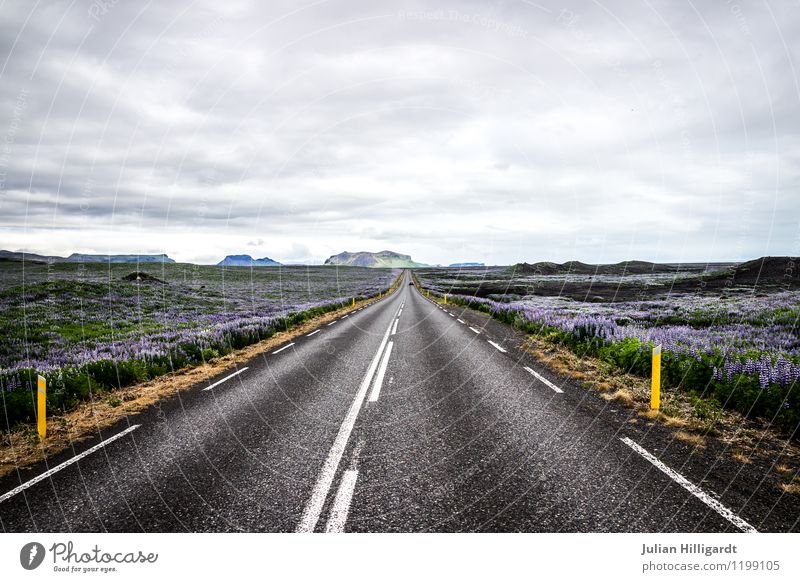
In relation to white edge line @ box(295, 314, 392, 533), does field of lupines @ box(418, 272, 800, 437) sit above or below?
above

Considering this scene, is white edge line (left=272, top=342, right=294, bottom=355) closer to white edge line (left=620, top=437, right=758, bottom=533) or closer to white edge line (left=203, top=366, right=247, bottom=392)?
white edge line (left=203, top=366, right=247, bottom=392)

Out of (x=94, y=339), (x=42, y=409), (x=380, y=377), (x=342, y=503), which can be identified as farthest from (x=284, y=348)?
(x=342, y=503)

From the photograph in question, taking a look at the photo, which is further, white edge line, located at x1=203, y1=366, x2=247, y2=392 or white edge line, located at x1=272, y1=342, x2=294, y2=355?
white edge line, located at x1=272, y1=342, x2=294, y2=355

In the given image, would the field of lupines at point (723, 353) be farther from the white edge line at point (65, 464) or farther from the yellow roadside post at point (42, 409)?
the yellow roadside post at point (42, 409)

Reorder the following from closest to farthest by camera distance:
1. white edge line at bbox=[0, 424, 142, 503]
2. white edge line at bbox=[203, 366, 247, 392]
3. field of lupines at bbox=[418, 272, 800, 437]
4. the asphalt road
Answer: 1. the asphalt road
2. white edge line at bbox=[0, 424, 142, 503]
3. field of lupines at bbox=[418, 272, 800, 437]
4. white edge line at bbox=[203, 366, 247, 392]

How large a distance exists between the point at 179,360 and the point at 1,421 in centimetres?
478

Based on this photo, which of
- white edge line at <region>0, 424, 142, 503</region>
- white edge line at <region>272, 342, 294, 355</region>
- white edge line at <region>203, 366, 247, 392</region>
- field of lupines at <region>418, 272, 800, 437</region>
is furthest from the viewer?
white edge line at <region>272, 342, 294, 355</region>

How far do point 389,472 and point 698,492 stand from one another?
334cm

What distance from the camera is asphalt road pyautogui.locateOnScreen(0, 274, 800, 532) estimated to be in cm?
387

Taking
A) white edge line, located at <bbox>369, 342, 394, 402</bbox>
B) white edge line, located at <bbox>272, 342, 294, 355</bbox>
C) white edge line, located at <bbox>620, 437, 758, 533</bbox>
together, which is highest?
white edge line, located at <bbox>620, 437, 758, 533</bbox>

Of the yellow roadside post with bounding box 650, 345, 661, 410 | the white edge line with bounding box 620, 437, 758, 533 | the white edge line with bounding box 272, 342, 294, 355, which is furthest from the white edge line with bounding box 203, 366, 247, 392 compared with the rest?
the yellow roadside post with bounding box 650, 345, 661, 410

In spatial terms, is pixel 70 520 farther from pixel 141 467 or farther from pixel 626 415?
pixel 626 415

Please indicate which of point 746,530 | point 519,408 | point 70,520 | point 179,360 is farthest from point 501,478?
point 179,360

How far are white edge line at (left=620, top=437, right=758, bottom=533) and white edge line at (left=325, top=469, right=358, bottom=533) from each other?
3.61 metres
